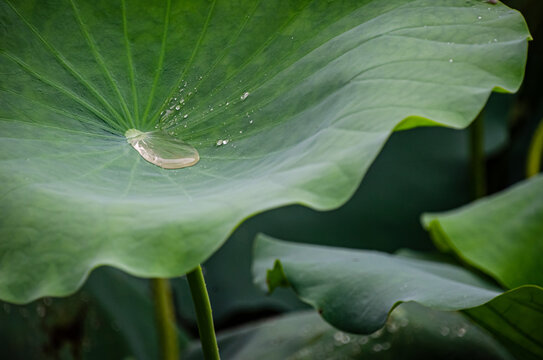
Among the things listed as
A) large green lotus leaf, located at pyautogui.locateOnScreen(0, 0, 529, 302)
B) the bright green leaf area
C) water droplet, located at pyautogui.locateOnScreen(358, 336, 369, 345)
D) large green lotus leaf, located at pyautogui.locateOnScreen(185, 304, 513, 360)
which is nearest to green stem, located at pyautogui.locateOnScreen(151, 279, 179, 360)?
large green lotus leaf, located at pyautogui.locateOnScreen(185, 304, 513, 360)

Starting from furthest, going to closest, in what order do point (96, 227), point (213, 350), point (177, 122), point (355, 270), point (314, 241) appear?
1. point (314, 241)
2. point (355, 270)
3. point (177, 122)
4. point (213, 350)
5. point (96, 227)

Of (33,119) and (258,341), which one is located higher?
(33,119)

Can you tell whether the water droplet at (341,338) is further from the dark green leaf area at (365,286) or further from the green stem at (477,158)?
the green stem at (477,158)

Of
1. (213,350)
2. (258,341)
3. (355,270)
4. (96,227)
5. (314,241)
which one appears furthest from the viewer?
(314,241)

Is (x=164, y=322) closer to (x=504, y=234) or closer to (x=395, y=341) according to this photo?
(x=395, y=341)

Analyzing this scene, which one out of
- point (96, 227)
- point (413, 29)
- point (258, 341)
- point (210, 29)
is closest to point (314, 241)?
point (258, 341)

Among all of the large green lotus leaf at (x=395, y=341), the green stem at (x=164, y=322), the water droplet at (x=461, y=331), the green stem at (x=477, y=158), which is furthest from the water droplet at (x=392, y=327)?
the green stem at (x=477, y=158)

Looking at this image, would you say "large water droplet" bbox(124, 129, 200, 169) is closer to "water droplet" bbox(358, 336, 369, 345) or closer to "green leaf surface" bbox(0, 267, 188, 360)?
"water droplet" bbox(358, 336, 369, 345)

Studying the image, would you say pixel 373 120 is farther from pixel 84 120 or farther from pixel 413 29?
pixel 84 120
